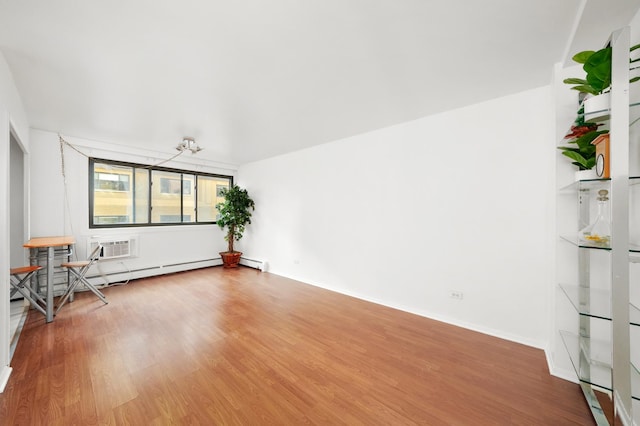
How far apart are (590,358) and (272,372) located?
91.2 inches

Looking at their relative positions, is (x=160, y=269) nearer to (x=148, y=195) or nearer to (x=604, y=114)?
(x=148, y=195)

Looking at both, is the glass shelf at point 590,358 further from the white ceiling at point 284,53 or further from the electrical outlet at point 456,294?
the white ceiling at point 284,53

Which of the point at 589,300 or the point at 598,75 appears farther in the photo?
the point at 589,300

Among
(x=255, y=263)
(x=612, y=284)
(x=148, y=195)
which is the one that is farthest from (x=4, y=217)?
(x=255, y=263)

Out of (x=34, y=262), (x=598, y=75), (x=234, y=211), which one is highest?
(x=598, y=75)

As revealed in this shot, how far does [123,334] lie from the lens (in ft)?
8.71

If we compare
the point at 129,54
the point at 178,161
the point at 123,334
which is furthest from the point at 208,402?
the point at 178,161

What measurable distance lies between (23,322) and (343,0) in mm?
4726

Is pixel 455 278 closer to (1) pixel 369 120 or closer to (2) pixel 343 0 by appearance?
(1) pixel 369 120

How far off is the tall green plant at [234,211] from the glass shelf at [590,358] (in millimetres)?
5498

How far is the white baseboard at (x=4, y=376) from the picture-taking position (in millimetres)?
1811

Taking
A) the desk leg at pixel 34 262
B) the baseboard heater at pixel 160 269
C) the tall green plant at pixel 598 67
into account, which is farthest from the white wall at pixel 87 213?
the tall green plant at pixel 598 67

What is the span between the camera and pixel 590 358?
169 centimetres

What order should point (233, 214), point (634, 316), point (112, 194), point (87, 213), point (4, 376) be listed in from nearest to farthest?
point (634, 316) < point (4, 376) < point (87, 213) < point (112, 194) < point (233, 214)
